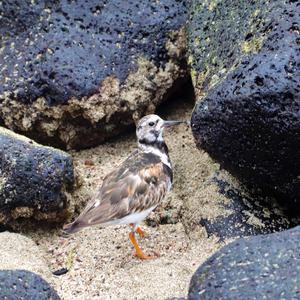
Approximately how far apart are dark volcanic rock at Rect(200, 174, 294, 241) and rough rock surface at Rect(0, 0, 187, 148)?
53.7 inches

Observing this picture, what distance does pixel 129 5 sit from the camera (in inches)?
268

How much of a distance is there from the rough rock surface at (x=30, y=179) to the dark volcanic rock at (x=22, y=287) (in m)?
1.28

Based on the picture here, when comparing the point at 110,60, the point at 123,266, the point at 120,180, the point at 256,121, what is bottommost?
the point at 123,266

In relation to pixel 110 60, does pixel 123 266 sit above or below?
below

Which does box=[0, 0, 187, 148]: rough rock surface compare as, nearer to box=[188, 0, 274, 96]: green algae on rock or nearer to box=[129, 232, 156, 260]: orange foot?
box=[188, 0, 274, 96]: green algae on rock

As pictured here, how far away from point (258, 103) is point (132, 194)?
48.1 inches

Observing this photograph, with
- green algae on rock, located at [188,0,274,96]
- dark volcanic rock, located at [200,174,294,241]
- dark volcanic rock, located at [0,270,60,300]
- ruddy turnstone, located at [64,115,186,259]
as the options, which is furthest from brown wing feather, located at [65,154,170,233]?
dark volcanic rock, located at [0,270,60,300]

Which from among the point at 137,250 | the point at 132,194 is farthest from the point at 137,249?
the point at 132,194

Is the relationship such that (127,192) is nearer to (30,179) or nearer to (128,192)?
(128,192)

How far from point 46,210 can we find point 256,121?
→ 1730 mm

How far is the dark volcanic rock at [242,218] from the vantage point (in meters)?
5.68

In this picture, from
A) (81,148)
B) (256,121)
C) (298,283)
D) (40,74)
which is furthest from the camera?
(81,148)

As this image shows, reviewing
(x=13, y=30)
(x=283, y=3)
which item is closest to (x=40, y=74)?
(x=13, y=30)

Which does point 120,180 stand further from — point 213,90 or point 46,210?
point 213,90
